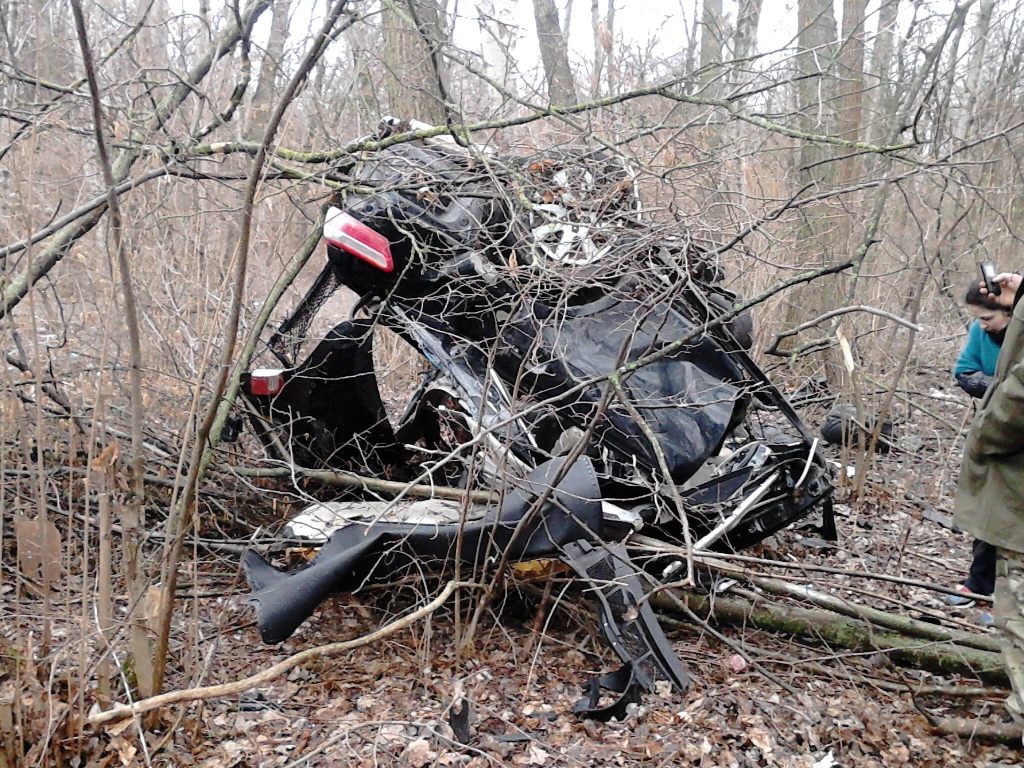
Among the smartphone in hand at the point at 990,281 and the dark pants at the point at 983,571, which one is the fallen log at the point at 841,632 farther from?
the smartphone in hand at the point at 990,281

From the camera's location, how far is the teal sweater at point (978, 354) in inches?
180

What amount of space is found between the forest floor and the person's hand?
1.55 m

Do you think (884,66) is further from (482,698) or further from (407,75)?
(482,698)

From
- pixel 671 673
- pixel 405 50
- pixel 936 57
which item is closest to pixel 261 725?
pixel 671 673

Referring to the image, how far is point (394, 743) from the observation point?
9.51ft

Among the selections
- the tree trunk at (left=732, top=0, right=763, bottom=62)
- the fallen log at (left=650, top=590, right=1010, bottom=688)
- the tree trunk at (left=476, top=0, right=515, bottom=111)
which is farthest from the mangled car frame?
the tree trunk at (left=732, top=0, right=763, bottom=62)

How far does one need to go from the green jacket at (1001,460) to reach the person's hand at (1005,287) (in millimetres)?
1593

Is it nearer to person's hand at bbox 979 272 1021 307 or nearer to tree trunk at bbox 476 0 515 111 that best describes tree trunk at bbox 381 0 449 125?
tree trunk at bbox 476 0 515 111

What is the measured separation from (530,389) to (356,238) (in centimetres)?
112

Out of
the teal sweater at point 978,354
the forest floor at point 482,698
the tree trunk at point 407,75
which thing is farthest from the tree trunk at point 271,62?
the teal sweater at point 978,354

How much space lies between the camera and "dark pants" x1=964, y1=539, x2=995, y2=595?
413 cm

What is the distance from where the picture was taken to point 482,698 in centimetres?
329

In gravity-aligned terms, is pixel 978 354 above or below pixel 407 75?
below

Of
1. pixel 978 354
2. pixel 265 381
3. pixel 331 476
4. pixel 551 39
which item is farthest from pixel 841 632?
pixel 551 39
